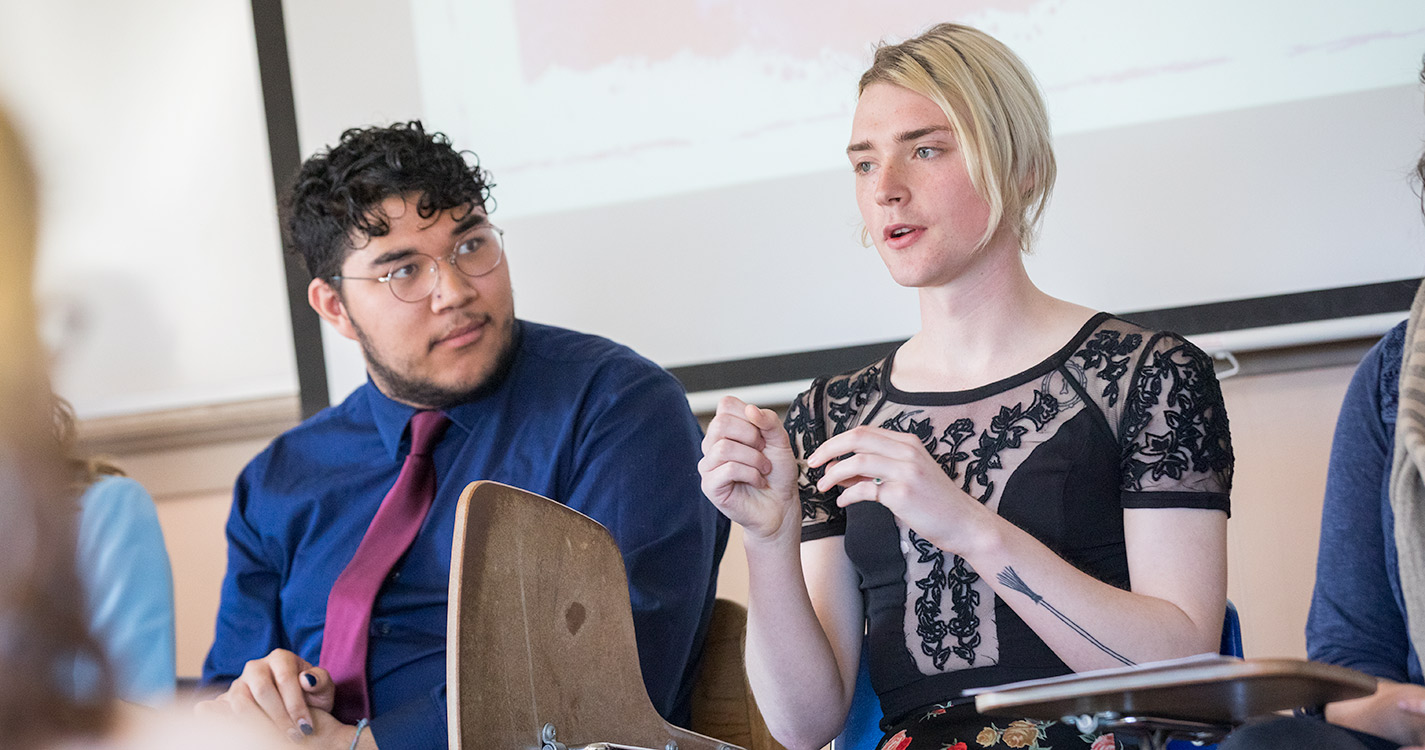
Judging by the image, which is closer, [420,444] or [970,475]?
[970,475]

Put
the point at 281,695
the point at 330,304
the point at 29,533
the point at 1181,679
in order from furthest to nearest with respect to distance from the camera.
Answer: the point at 330,304
the point at 281,695
the point at 1181,679
the point at 29,533

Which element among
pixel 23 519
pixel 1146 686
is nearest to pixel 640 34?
pixel 1146 686

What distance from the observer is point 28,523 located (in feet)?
1.31

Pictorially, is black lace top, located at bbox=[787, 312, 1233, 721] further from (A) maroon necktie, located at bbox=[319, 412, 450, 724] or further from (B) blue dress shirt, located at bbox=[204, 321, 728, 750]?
(A) maroon necktie, located at bbox=[319, 412, 450, 724]

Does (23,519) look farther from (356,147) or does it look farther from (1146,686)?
(356,147)

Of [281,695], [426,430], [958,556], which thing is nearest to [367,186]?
[426,430]

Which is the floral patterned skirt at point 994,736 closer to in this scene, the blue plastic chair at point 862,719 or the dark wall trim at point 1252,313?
the blue plastic chair at point 862,719

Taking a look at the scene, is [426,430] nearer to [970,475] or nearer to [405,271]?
[405,271]

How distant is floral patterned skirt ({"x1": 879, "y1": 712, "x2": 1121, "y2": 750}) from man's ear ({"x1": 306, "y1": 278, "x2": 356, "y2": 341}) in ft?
4.03

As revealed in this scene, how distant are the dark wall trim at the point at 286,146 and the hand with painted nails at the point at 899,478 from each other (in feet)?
5.90

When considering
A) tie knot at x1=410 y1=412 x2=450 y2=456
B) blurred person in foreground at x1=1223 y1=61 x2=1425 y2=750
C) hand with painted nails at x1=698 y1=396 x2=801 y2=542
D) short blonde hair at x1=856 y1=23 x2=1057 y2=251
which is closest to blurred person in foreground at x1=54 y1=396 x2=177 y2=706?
tie knot at x1=410 y1=412 x2=450 y2=456

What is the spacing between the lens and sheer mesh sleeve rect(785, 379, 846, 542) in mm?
1487

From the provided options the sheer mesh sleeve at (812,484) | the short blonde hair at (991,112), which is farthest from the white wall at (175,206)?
the short blonde hair at (991,112)

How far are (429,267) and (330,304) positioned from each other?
0.86 ft
